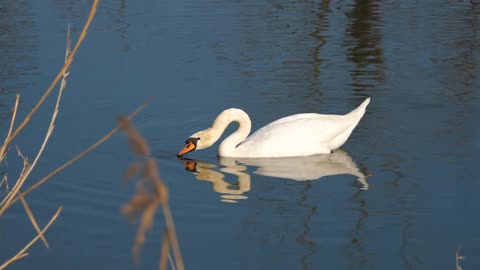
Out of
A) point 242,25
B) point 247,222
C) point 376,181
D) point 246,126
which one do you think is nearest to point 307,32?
point 242,25

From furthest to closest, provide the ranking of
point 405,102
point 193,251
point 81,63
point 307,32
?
point 307,32
point 81,63
point 405,102
point 193,251

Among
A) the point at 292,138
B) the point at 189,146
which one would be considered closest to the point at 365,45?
the point at 292,138

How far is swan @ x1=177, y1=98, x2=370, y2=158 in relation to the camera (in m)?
8.32

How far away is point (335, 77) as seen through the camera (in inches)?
424

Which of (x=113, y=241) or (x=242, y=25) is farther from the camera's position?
(x=242, y=25)

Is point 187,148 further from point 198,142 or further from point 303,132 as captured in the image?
point 303,132

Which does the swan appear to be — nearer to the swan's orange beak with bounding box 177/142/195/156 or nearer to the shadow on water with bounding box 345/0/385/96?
the swan's orange beak with bounding box 177/142/195/156

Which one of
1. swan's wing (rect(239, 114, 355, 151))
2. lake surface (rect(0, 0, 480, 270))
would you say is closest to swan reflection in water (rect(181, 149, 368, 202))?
lake surface (rect(0, 0, 480, 270))

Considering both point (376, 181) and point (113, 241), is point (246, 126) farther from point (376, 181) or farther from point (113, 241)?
point (113, 241)

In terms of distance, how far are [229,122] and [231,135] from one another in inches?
5.0

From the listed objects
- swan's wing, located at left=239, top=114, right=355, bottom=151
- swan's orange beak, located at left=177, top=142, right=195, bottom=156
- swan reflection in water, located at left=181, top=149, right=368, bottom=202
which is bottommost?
swan reflection in water, located at left=181, top=149, right=368, bottom=202

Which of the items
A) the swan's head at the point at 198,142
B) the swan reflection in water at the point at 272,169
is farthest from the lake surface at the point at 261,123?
the swan's head at the point at 198,142

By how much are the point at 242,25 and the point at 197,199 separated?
6.62 metres

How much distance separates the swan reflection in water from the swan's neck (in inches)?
5.7
